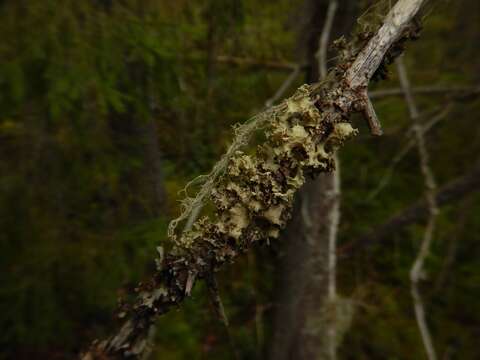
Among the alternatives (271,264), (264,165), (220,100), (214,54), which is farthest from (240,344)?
(264,165)

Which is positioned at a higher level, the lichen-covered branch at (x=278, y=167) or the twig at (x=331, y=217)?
the twig at (x=331, y=217)

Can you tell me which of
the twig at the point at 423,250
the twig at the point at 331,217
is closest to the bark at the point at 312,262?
the twig at the point at 331,217

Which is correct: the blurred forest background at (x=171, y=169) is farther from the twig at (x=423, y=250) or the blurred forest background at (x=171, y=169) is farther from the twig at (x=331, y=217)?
the twig at (x=423, y=250)

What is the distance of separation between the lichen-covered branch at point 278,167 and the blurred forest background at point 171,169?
0.40 metres

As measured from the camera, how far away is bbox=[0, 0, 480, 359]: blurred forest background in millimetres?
2262

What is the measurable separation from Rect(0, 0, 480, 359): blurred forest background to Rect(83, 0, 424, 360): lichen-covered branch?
15.6 inches

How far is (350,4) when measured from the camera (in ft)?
7.13

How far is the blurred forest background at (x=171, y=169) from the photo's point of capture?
2262 millimetres

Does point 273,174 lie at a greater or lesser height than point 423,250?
lesser

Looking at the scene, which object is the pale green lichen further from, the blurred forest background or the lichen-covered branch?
the blurred forest background

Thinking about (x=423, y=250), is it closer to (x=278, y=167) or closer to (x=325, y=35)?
(x=325, y=35)

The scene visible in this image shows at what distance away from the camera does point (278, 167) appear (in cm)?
89

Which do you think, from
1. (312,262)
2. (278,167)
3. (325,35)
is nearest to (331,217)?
(312,262)

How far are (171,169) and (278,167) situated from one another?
114cm
